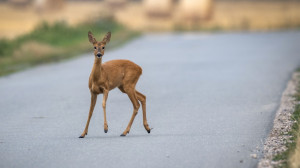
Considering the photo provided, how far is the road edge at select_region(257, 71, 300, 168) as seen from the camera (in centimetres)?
783

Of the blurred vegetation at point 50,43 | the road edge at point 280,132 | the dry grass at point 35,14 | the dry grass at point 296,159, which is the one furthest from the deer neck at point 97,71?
the dry grass at point 35,14

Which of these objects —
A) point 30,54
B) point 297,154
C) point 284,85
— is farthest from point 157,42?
point 297,154

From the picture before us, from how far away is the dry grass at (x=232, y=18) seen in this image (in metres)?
38.4

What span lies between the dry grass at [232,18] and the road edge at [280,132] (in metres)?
25.0

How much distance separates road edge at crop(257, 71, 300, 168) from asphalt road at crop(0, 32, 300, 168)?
13 centimetres

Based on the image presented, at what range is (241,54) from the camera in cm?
2294

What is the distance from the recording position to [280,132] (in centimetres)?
944

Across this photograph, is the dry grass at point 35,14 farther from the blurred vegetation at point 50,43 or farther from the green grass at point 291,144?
the green grass at point 291,144

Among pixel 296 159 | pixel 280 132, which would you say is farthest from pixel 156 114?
pixel 296 159

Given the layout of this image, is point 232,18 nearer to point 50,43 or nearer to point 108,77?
point 50,43

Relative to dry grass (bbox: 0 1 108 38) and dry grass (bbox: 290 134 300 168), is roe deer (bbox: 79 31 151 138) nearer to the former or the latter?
dry grass (bbox: 290 134 300 168)

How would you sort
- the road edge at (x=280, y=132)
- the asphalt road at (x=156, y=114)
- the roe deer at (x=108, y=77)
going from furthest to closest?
1. the roe deer at (x=108, y=77)
2. the asphalt road at (x=156, y=114)
3. the road edge at (x=280, y=132)

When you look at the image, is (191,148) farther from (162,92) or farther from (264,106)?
(162,92)

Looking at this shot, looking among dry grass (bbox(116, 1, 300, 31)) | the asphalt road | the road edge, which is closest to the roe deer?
the asphalt road
